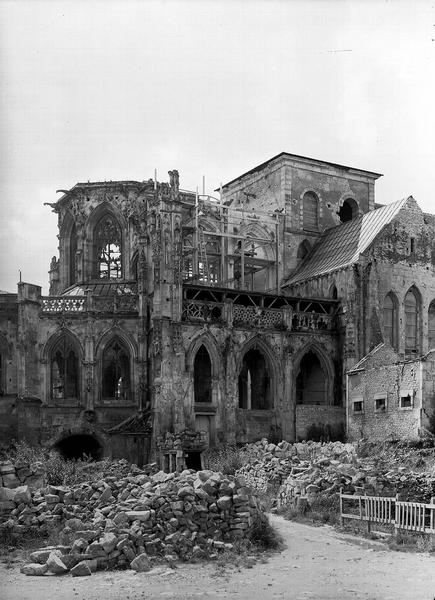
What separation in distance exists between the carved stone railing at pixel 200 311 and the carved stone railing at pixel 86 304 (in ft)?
11.0

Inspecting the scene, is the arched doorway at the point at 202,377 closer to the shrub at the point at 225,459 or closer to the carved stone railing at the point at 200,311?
the carved stone railing at the point at 200,311

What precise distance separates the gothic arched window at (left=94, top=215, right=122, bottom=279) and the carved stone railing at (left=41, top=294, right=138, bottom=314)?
509 cm

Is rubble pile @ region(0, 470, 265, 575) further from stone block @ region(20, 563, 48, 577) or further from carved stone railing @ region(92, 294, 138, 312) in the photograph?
carved stone railing @ region(92, 294, 138, 312)

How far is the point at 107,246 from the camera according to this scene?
4059 cm

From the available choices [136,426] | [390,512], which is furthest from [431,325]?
[390,512]

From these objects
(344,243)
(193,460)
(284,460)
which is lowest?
(193,460)

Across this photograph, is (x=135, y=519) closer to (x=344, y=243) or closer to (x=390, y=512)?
(x=390, y=512)

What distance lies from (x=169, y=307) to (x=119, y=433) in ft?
17.9

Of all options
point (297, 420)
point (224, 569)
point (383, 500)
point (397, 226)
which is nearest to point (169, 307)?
point (297, 420)

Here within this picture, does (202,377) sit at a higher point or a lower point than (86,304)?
lower

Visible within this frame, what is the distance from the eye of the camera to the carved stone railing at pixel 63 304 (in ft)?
114

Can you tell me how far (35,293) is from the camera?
34.3 meters

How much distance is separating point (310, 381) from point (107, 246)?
40.2ft

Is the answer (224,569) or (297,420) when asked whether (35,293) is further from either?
(224,569)
